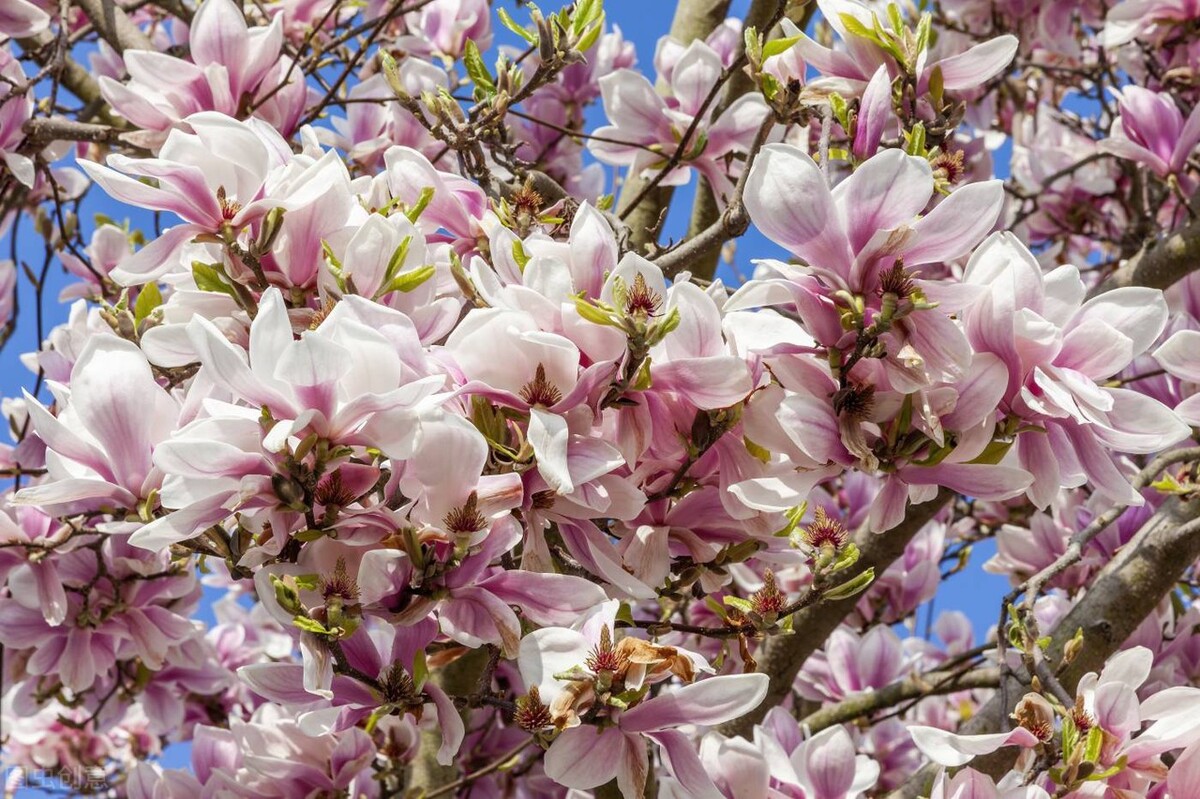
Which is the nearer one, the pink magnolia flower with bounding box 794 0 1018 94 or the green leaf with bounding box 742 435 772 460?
the green leaf with bounding box 742 435 772 460

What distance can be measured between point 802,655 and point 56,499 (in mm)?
1413

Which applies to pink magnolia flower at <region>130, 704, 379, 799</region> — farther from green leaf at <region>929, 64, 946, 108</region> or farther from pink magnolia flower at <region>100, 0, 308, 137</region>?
green leaf at <region>929, 64, 946, 108</region>

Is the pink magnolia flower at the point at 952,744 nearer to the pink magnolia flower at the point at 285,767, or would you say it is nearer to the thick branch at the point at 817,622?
the pink magnolia flower at the point at 285,767

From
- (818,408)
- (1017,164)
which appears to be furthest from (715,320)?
(1017,164)

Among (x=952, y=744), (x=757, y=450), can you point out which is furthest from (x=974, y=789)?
(x=757, y=450)

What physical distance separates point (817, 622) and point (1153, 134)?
103 cm

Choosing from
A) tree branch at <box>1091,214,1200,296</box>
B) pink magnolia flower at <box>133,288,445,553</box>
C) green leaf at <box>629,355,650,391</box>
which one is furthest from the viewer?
tree branch at <box>1091,214,1200,296</box>

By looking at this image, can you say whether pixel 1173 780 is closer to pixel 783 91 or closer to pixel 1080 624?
pixel 1080 624

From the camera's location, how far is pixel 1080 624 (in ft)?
5.82

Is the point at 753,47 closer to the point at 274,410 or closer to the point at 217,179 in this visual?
the point at 217,179

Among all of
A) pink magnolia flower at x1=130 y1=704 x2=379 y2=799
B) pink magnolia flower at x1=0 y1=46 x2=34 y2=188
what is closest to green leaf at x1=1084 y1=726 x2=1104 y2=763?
pink magnolia flower at x1=130 y1=704 x2=379 y2=799

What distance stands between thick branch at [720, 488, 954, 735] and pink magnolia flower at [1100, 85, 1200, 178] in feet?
2.20

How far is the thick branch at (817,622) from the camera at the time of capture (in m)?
2.08

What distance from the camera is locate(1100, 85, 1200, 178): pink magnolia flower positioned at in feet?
6.49
